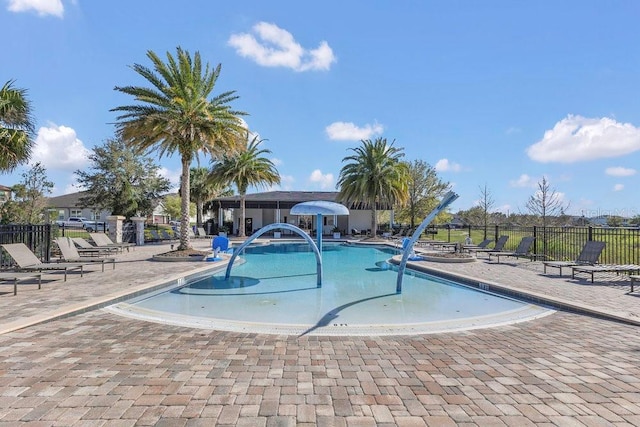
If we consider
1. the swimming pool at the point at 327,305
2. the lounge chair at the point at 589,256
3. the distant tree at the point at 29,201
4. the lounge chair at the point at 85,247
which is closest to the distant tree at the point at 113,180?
the distant tree at the point at 29,201

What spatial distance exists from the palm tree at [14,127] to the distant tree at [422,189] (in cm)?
3232

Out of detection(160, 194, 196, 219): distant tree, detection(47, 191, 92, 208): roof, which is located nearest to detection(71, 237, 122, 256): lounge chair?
detection(160, 194, 196, 219): distant tree

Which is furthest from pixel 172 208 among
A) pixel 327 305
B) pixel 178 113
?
pixel 327 305

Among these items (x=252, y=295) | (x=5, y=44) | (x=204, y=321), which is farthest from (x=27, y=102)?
(x=204, y=321)

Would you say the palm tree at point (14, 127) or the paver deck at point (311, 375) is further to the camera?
the palm tree at point (14, 127)

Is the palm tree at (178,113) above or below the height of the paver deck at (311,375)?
above

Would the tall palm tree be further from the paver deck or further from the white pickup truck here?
the paver deck

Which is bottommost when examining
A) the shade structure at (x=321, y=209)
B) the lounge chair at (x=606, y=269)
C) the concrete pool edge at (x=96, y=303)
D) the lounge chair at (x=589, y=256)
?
the concrete pool edge at (x=96, y=303)

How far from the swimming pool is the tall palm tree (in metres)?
15.3

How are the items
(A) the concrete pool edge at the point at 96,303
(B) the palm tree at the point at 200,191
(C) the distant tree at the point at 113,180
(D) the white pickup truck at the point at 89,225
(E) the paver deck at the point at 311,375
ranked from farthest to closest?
(B) the palm tree at the point at 200,191 < (C) the distant tree at the point at 113,180 < (D) the white pickup truck at the point at 89,225 < (A) the concrete pool edge at the point at 96,303 < (E) the paver deck at the point at 311,375

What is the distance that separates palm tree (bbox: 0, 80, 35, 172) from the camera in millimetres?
12219

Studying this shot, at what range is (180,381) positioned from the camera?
387 cm

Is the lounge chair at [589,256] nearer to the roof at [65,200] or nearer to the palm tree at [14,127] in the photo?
the palm tree at [14,127]

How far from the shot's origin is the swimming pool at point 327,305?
638cm
